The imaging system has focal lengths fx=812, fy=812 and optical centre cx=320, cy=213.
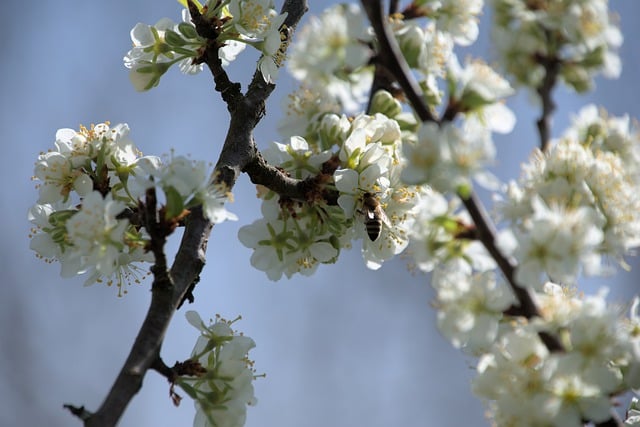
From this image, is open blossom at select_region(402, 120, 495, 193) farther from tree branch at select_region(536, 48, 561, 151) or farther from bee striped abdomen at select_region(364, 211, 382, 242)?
→ bee striped abdomen at select_region(364, 211, 382, 242)

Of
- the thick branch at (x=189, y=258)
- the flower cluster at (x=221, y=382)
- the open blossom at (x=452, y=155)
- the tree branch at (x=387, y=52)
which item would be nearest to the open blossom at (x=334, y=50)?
the tree branch at (x=387, y=52)

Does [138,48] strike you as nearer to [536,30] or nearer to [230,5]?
[230,5]

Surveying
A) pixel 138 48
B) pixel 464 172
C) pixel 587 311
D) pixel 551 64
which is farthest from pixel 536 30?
pixel 138 48

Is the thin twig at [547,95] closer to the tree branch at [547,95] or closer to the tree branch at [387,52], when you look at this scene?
the tree branch at [547,95]

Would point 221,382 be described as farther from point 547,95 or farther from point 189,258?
point 547,95

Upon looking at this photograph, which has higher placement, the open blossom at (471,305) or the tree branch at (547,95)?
the tree branch at (547,95)

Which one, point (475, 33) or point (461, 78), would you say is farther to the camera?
point (475, 33)
